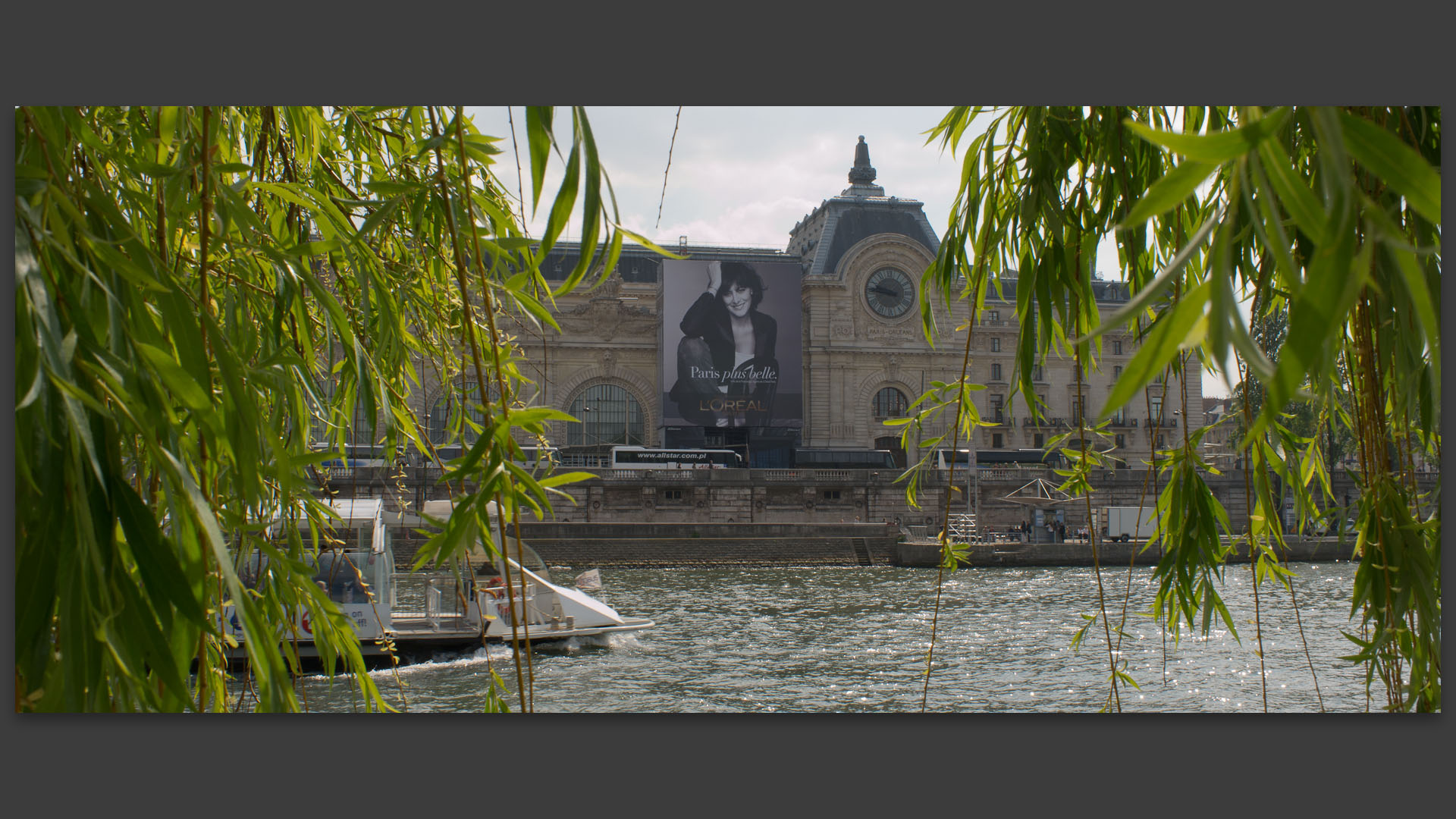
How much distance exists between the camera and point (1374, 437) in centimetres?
189

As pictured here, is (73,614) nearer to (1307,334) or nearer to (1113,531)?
(1307,334)

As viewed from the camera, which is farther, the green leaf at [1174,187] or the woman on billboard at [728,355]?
the woman on billboard at [728,355]

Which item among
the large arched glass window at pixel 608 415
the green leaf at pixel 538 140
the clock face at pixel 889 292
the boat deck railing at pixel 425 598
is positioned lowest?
the boat deck railing at pixel 425 598

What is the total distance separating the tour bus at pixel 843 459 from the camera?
2680cm

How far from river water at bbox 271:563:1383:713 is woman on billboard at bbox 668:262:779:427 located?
13.6 metres

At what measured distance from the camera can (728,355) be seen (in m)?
28.6

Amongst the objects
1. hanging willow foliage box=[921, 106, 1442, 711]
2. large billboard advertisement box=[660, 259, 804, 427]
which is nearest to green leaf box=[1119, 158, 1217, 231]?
hanging willow foliage box=[921, 106, 1442, 711]

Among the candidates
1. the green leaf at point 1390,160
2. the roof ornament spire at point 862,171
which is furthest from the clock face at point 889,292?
the green leaf at point 1390,160

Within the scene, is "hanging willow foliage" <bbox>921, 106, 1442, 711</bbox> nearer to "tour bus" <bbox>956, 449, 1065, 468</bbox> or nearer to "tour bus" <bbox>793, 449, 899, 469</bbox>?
"tour bus" <bbox>793, 449, 899, 469</bbox>

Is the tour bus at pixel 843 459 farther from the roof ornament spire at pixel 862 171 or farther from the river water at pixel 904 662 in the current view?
the river water at pixel 904 662

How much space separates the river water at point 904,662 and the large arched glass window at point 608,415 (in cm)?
1787

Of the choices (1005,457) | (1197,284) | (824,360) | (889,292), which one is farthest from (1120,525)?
(1197,284)

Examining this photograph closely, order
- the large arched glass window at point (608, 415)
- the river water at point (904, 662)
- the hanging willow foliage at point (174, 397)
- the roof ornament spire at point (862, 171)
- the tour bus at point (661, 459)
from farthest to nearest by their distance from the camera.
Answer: the roof ornament spire at point (862, 171)
the large arched glass window at point (608, 415)
the tour bus at point (661, 459)
the river water at point (904, 662)
the hanging willow foliage at point (174, 397)

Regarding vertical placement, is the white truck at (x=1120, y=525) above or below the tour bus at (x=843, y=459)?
below
